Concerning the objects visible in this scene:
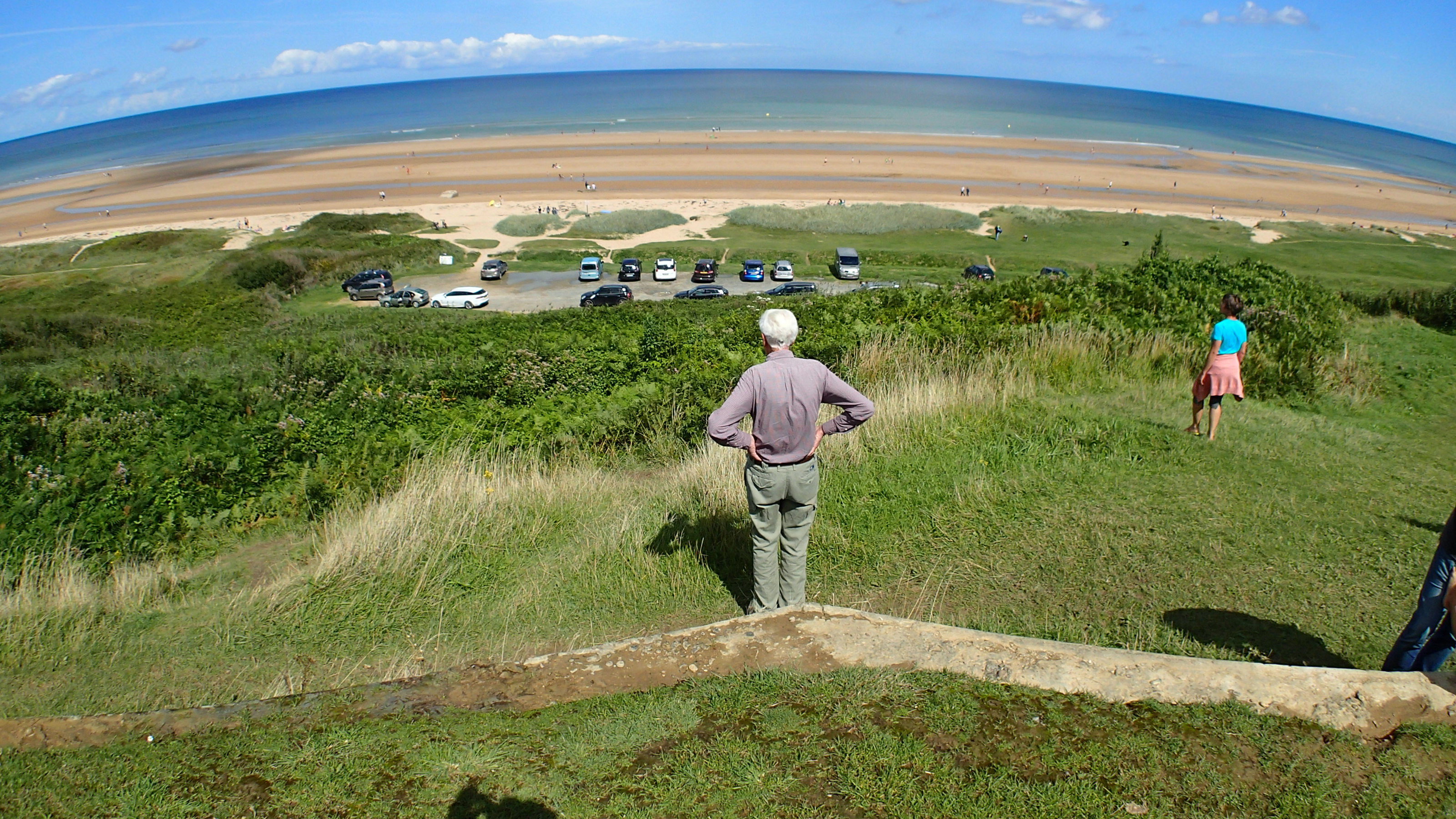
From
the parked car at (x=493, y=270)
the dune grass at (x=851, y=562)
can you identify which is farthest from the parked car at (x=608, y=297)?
the dune grass at (x=851, y=562)

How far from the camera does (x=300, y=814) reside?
314 centimetres

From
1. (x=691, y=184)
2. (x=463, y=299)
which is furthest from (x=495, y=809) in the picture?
(x=691, y=184)

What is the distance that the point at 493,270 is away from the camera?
1545 inches

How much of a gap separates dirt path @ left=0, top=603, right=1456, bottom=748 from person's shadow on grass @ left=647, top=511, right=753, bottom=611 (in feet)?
4.67

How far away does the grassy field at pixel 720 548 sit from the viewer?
326 cm

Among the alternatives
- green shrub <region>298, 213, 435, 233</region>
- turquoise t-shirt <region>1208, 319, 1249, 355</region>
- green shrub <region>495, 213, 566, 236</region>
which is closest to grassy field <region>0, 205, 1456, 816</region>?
turquoise t-shirt <region>1208, 319, 1249, 355</region>

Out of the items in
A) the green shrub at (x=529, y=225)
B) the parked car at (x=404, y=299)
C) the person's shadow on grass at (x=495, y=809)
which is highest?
the green shrub at (x=529, y=225)

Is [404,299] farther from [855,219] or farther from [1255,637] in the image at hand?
[1255,637]

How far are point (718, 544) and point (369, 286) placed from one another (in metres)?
34.9

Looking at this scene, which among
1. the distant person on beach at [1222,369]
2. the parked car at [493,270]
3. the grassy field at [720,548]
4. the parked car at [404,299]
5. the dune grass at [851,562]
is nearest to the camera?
the grassy field at [720,548]

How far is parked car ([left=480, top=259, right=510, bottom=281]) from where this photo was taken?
3922 centimetres

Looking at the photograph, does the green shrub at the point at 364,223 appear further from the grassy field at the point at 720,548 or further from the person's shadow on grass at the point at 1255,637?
the person's shadow on grass at the point at 1255,637

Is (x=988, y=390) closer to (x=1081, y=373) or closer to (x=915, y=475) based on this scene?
(x=1081, y=373)

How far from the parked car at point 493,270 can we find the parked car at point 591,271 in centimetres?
440
